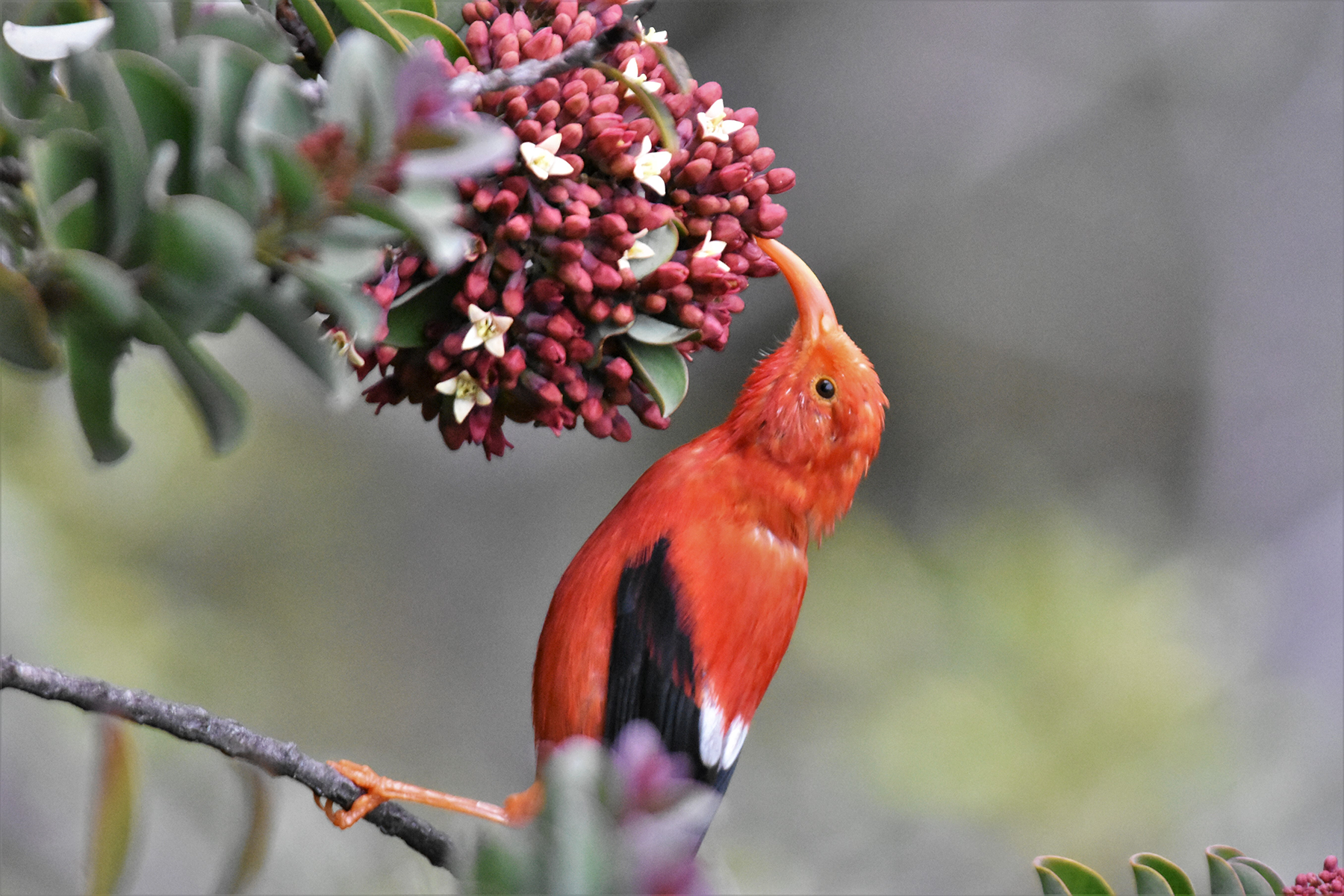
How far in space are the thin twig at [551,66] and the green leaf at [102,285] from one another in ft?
0.41

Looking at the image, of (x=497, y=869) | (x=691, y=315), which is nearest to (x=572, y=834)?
(x=497, y=869)

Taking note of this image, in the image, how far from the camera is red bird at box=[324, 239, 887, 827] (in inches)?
28.4

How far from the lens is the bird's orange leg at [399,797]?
0.64 meters

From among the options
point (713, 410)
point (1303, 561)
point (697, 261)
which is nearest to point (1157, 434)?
point (1303, 561)

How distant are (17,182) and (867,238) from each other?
1870mm

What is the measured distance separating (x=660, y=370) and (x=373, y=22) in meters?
0.21

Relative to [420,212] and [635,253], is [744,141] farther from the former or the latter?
[420,212]

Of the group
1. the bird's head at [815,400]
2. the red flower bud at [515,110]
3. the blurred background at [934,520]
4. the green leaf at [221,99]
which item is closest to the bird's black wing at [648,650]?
the bird's head at [815,400]

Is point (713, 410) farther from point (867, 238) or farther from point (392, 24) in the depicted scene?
point (392, 24)

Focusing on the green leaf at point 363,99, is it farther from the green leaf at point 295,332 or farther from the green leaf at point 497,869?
the green leaf at point 497,869

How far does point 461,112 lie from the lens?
0.44 metres

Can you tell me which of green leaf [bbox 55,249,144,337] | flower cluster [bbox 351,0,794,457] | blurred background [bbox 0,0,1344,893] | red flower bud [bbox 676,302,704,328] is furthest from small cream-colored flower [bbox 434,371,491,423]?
blurred background [bbox 0,0,1344,893]

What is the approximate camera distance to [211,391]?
35cm

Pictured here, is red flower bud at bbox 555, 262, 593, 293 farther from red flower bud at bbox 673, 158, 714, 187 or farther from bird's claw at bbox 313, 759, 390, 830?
bird's claw at bbox 313, 759, 390, 830
